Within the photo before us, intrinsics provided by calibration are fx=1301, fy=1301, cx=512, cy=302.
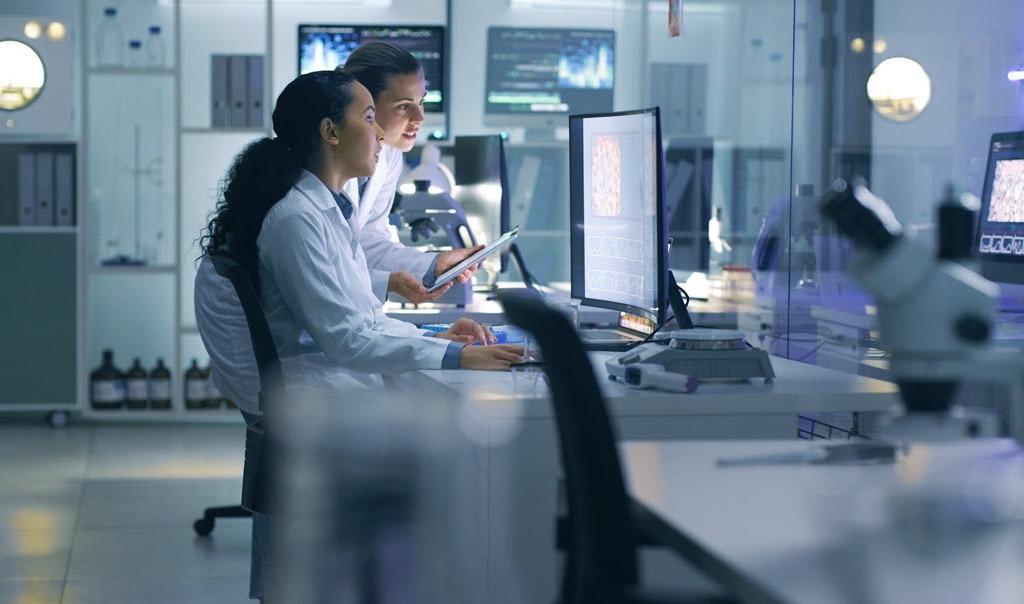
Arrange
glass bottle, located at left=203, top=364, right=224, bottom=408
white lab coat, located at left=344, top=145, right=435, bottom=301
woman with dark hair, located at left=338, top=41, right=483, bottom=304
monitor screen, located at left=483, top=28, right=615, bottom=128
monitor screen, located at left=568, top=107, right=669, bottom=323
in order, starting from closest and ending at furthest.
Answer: monitor screen, located at left=568, top=107, right=669, bottom=323 < woman with dark hair, located at left=338, top=41, right=483, bottom=304 < white lab coat, located at left=344, top=145, right=435, bottom=301 < glass bottle, located at left=203, top=364, right=224, bottom=408 < monitor screen, located at left=483, top=28, right=615, bottom=128

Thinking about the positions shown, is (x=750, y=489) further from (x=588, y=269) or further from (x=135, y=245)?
(x=135, y=245)

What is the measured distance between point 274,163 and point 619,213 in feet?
2.43

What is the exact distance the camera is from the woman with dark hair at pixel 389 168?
3.33 m

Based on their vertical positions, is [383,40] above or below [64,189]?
above

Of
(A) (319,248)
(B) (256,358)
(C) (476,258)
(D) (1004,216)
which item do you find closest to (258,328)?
(B) (256,358)

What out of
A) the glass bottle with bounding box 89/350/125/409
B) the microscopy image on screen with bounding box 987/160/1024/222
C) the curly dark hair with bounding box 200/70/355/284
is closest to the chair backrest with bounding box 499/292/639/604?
the curly dark hair with bounding box 200/70/355/284

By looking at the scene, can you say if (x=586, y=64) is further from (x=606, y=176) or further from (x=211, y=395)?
(x=606, y=176)

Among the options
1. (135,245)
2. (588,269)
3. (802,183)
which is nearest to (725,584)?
(588,269)

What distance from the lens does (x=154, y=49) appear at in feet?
19.8

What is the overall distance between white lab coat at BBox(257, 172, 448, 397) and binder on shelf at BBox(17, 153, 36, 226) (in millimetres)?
3707

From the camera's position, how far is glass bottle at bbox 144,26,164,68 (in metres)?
6.02

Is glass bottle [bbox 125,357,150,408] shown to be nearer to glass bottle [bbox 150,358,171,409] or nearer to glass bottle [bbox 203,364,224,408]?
glass bottle [bbox 150,358,171,409]

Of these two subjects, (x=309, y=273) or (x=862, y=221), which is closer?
(x=862, y=221)

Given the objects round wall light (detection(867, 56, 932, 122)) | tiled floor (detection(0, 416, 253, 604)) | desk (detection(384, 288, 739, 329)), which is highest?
round wall light (detection(867, 56, 932, 122))
